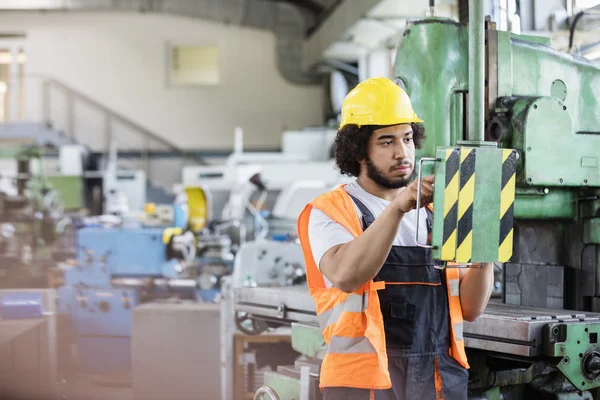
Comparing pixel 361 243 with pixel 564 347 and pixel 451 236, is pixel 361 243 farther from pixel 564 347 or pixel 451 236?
pixel 564 347

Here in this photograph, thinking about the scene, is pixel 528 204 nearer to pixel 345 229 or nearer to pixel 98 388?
pixel 345 229

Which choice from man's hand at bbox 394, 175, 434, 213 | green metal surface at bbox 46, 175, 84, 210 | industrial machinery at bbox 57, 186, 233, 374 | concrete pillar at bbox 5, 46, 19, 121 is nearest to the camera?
man's hand at bbox 394, 175, 434, 213

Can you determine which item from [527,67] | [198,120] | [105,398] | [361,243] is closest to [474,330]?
[361,243]

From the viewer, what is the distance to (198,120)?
16.2m

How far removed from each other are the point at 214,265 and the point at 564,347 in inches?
171

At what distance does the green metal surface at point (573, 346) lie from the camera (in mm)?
2359

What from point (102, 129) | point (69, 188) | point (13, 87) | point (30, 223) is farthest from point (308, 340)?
point (13, 87)

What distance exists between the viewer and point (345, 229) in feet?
6.87

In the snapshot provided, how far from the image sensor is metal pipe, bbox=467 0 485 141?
2172 mm

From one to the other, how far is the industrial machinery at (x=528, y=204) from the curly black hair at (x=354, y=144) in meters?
0.35

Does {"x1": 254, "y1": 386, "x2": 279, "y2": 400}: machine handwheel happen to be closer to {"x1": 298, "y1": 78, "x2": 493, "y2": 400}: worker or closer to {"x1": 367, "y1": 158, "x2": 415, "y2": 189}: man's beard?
{"x1": 298, "y1": 78, "x2": 493, "y2": 400}: worker

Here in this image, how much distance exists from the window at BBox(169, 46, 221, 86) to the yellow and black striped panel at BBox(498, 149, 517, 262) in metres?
15.1

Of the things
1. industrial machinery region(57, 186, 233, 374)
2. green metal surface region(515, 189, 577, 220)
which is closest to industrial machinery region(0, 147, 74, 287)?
industrial machinery region(57, 186, 233, 374)

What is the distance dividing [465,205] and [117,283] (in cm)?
547
